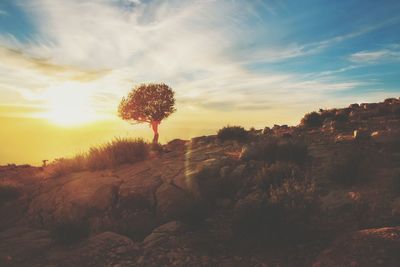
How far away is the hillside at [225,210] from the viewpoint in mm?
6457

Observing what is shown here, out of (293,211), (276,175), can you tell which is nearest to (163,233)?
Result: (293,211)

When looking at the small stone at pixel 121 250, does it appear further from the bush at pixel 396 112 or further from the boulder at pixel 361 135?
the bush at pixel 396 112

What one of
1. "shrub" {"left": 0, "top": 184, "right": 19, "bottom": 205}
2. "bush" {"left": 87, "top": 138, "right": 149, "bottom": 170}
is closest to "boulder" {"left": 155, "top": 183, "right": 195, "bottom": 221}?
"bush" {"left": 87, "top": 138, "right": 149, "bottom": 170}

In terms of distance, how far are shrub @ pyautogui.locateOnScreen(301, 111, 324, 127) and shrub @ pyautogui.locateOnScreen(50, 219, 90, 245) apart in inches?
554

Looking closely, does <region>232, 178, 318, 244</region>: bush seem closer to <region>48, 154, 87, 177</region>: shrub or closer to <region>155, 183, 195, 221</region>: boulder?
<region>155, 183, 195, 221</region>: boulder

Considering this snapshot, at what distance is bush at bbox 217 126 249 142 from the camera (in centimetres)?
1733

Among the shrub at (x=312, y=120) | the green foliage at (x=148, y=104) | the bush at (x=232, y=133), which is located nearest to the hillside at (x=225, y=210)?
the bush at (x=232, y=133)

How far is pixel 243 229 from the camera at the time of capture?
7074 mm

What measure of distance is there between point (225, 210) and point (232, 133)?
30.8 ft

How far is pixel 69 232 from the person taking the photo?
7984 millimetres

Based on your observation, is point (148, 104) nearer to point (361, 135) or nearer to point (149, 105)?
point (149, 105)

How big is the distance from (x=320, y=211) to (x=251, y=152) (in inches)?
174

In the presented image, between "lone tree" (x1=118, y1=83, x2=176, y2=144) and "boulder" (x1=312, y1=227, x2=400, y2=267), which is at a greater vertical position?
"lone tree" (x1=118, y1=83, x2=176, y2=144)

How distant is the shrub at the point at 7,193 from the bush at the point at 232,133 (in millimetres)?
9550
